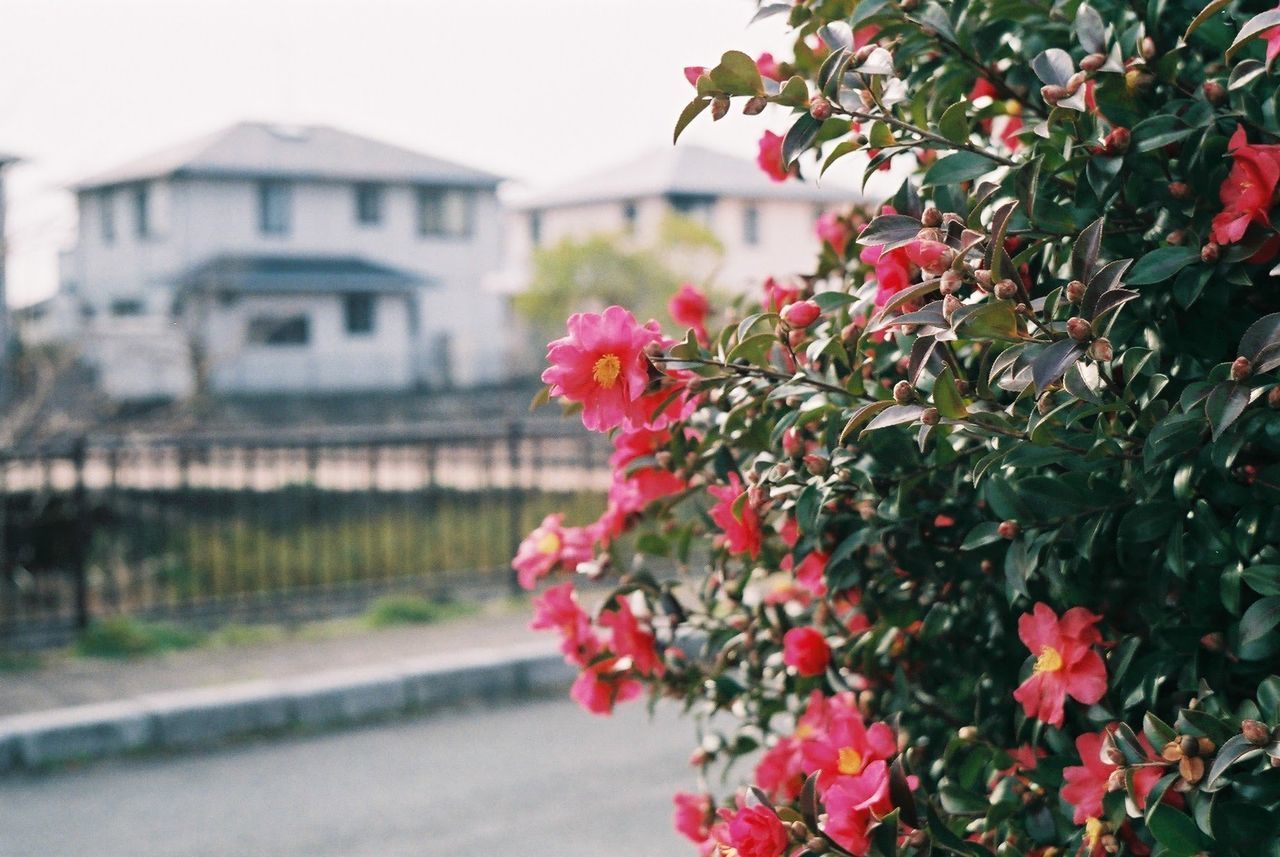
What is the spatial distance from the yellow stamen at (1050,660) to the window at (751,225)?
4703cm

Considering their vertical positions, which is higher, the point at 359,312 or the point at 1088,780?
the point at 359,312

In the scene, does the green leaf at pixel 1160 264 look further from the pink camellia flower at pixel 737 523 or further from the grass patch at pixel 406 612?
the grass patch at pixel 406 612

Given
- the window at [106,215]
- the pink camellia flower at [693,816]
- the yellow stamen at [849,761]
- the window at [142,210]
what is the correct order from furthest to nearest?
1. the window at [106,215]
2. the window at [142,210]
3. the pink camellia flower at [693,816]
4. the yellow stamen at [849,761]

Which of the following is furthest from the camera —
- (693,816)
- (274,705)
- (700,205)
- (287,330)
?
(700,205)

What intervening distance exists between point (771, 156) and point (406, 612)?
589cm

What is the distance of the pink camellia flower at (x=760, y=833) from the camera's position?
5.32 feet

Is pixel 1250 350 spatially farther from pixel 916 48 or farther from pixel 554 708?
pixel 554 708

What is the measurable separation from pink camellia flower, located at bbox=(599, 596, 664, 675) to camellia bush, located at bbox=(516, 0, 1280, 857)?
23cm

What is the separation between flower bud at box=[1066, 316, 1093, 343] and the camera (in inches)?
53.6

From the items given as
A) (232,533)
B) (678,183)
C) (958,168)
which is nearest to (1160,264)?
(958,168)

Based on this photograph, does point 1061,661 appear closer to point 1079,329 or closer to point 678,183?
point 1079,329

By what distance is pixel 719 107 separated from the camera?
1.64 metres

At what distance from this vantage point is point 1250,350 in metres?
1.39

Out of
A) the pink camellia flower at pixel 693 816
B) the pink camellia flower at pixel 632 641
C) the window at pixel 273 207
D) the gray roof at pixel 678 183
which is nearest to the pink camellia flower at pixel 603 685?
the pink camellia flower at pixel 632 641
